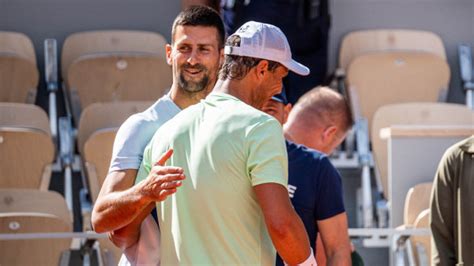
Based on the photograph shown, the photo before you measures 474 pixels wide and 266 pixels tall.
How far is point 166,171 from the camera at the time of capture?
2701 mm

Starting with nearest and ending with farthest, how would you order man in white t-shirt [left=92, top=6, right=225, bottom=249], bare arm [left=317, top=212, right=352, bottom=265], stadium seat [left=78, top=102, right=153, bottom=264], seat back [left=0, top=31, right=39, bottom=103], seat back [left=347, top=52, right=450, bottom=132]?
man in white t-shirt [left=92, top=6, right=225, bottom=249]
bare arm [left=317, top=212, right=352, bottom=265]
stadium seat [left=78, top=102, right=153, bottom=264]
seat back [left=0, top=31, right=39, bottom=103]
seat back [left=347, top=52, right=450, bottom=132]

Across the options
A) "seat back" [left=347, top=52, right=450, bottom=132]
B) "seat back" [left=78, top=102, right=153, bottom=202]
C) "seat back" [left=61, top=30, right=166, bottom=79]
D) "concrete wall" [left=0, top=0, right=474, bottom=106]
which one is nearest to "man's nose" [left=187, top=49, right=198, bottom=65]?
"seat back" [left=78, top=102, right=153, bottom=202]

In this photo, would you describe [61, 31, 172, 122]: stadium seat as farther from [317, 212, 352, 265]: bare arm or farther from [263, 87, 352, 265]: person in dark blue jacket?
[317, 212, 352, 265]: bare arm

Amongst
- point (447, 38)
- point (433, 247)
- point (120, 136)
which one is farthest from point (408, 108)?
point (120, 136)

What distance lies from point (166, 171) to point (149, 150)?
11.5 inches

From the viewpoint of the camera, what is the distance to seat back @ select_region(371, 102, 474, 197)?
6.44 meters

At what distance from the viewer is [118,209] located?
9.60 ft

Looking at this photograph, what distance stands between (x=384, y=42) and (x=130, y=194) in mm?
4997

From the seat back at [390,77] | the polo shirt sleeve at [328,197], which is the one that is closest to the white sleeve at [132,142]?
the polo shirt sleeve at [328,197]

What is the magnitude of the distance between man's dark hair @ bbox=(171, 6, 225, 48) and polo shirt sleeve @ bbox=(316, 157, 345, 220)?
0.56 meters

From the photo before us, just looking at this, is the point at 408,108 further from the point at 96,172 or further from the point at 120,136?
the point at 120,136

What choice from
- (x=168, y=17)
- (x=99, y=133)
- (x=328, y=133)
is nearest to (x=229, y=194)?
(x=328, y=133)

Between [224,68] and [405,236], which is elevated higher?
[224,68]

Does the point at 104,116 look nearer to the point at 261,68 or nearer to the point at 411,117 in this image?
the point at 411,117
